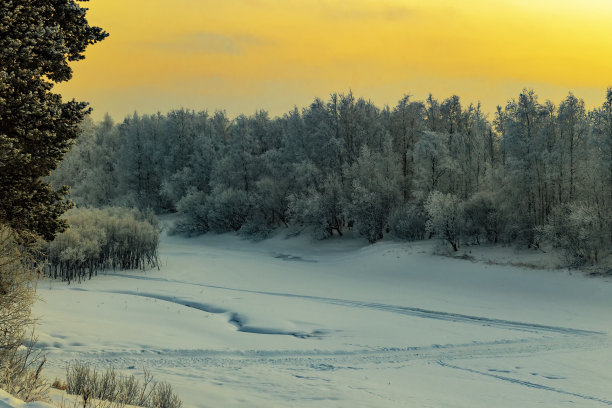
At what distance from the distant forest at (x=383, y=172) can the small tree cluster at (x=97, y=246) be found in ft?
42.7

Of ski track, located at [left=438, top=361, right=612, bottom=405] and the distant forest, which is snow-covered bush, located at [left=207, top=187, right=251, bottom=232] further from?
ski track, located at [left=438, top=361, right=612, bottom=405]

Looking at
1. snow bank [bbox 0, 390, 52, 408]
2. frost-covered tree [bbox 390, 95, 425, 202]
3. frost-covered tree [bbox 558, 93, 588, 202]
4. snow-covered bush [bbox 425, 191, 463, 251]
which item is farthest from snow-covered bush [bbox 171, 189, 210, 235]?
snow bank [bbox 0, 390, 52, 408]

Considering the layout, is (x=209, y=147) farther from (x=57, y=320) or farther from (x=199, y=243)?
(x=57, y=320)

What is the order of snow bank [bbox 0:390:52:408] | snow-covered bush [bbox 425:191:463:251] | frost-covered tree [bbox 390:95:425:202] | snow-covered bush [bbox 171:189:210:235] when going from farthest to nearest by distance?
snow-covered bush [bbox 171:189:210:235] → frost-covered tree [bbox 390:95:425:202] → snow-covered bush [bbox 425:191:463:251] → snow bank [bbox 0:390:52:408]

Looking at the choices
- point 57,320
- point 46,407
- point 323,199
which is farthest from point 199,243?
point 46,407

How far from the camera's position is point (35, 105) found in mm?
10766

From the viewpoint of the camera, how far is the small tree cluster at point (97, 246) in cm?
2595

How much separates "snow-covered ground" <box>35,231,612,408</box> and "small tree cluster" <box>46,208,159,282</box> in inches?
45.9

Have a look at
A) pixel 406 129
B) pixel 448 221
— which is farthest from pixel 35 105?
pixel 406 129

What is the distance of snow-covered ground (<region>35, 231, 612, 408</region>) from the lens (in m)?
11.0

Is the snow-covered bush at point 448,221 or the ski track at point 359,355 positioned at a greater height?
the snow-covered bush at point 448,221

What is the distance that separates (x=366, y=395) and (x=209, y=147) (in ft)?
185

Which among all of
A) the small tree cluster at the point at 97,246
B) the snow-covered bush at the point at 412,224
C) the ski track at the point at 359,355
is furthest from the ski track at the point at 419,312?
the snow-covered bush at the point at 412,224

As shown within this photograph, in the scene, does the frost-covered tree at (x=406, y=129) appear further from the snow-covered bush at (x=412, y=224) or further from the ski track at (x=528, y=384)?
the ski track at (x=528, y=384)
